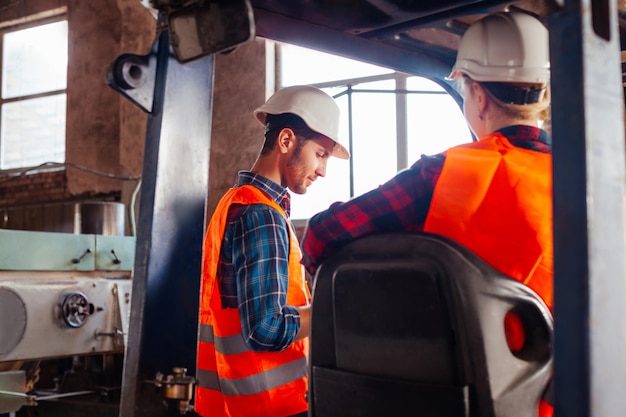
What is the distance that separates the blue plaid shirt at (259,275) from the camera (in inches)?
87.0

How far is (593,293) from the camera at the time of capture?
1076mm

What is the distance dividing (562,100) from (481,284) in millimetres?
380

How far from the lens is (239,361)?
2.33 m

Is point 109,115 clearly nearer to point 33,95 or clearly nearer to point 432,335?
point 33,95

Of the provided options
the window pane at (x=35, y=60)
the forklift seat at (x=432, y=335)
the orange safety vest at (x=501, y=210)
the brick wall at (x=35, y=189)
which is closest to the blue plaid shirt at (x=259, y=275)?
the forklift seat at (x=432, y=335)

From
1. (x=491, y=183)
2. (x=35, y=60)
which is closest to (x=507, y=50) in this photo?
(x=491, y=183)

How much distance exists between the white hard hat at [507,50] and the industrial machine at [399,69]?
0.08 meters

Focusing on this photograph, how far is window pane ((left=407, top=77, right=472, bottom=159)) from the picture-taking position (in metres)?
7.09

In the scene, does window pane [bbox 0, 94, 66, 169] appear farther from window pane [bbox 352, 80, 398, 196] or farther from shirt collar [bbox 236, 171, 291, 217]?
shirt collar [bbox 236, 171, 291, 217]

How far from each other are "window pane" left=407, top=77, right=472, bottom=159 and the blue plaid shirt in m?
4.87

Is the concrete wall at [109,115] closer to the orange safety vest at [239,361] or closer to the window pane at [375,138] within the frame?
the window pane at [375,138]

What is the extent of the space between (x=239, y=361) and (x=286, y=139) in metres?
0.78

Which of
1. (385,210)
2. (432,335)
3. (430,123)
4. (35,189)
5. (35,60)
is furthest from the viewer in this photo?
(35,60)

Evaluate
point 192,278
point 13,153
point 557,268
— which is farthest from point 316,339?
point 13,153
